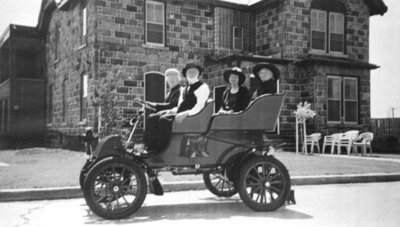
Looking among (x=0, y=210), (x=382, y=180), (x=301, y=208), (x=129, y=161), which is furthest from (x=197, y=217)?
(x=382, y=180)

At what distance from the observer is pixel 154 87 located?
1812cm

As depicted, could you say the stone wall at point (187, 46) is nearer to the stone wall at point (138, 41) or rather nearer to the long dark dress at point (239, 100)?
the stone wall at point (138, 41)

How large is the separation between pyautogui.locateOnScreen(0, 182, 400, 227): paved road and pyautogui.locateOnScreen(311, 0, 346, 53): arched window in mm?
12977

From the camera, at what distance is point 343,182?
9.77 meters

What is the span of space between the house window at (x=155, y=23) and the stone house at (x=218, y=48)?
4 centimetres

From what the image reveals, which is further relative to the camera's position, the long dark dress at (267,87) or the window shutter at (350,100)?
the window shutter at (350,100)

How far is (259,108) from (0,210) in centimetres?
384

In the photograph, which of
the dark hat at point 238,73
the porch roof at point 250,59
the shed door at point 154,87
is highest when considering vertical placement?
the porch roof at point 250,59

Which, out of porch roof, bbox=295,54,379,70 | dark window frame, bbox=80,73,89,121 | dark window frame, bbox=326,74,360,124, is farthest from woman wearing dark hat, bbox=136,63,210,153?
dark window frame, bbox=326,74,360,124

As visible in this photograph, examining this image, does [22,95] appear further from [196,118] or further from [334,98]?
[196,118]

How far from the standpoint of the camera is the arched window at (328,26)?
20.0 meters

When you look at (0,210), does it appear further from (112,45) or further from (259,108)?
(112,45)

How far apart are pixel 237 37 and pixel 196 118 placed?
49.4 feet

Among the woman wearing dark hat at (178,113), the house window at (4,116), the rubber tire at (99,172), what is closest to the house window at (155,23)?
the house window at (4,116)
